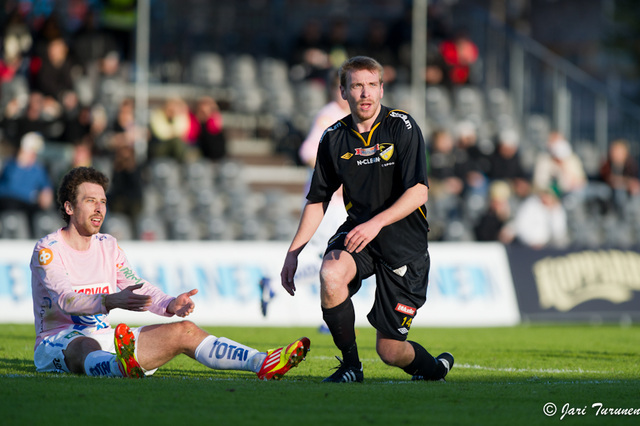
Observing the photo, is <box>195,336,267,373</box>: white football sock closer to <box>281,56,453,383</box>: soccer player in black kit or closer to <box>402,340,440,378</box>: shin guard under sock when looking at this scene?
<box>281,56,453,383</box>: soccer player in black kit

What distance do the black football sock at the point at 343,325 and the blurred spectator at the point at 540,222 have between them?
37.7 ft

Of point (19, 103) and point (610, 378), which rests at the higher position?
point (19, 103)

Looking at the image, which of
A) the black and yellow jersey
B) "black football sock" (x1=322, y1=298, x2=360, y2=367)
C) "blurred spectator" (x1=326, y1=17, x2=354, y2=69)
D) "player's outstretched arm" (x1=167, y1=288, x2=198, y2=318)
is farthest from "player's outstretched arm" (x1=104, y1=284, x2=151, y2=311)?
"blurred spectator" (x1=326, y1=17, x2=354, y2=69)

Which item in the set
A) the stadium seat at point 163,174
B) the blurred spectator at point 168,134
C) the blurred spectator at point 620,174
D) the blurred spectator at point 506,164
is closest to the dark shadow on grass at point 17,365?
the stadium seat at point 163,174

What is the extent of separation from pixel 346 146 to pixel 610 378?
2.83 meters

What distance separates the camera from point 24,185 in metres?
15.6

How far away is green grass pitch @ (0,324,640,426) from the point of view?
213 inches

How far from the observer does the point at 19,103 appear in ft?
58.1

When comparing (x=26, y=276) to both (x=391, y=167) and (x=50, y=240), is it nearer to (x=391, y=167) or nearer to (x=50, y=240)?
(x=50, y=240)

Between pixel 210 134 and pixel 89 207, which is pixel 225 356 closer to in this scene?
pixel 89 207

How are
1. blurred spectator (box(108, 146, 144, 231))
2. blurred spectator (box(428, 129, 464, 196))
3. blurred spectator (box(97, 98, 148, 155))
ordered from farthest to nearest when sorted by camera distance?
blurred spectator (box(428, 129, 464, 196)), blurred spectator (box(97, 98, 148, 155)), blurred spectator (box(108, 146, 144, 231))

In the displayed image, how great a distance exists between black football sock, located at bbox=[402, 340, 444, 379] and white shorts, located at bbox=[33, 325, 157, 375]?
5.86 feet

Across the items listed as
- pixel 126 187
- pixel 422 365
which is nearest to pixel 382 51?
pixel 126 187

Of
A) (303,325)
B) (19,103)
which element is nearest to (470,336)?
(303,325)
